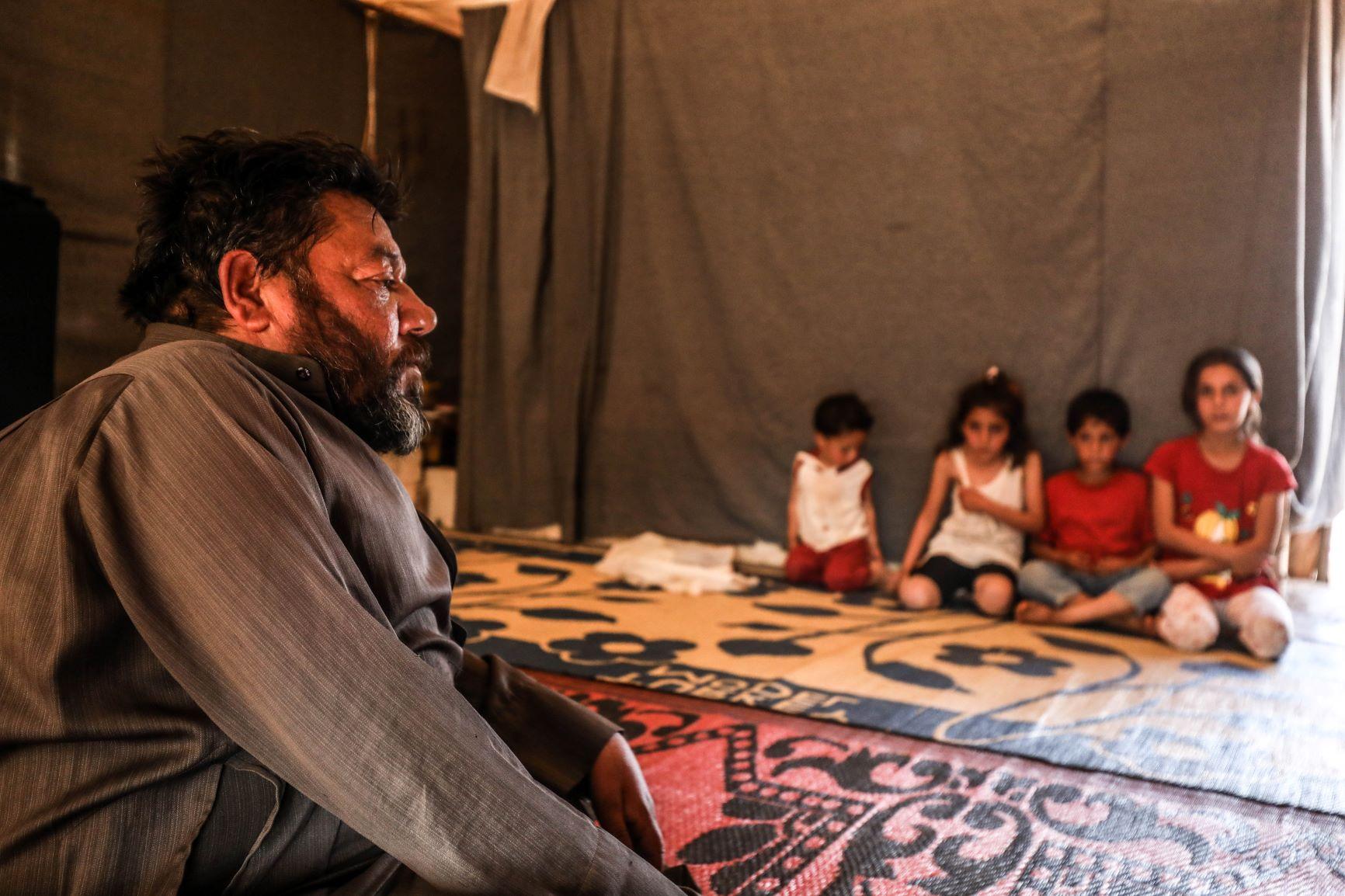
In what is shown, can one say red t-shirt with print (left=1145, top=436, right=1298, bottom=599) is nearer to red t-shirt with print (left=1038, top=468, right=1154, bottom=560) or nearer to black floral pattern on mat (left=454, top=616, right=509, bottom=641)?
red t-shirt with print (left=1038, top=468, right=1154, bottom=560)

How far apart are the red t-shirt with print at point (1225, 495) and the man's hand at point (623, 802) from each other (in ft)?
7.45

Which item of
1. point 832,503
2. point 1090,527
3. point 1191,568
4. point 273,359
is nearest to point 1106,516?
point 1090,527

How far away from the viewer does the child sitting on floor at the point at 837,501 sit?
3553 mm

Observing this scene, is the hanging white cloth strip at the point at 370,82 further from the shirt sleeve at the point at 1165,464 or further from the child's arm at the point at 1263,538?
the child's arm at the point at 1263,538

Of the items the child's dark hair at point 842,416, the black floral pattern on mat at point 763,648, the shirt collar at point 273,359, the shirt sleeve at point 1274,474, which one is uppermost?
the shirt collar at point 273,359

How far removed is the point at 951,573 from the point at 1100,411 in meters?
0.67

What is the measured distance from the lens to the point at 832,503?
3.59m

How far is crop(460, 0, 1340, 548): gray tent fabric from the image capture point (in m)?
3.11

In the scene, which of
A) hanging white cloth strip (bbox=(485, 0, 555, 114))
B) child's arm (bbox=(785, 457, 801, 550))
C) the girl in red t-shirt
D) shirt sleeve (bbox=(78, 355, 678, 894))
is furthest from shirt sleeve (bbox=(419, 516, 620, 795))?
hanging white cloth strip (bbox=(485, 0, 555, 114))

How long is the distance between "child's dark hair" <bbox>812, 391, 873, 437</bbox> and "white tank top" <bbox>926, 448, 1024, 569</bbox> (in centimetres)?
37

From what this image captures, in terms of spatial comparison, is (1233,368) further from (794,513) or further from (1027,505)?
(794,513)

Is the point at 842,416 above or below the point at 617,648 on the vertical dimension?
above

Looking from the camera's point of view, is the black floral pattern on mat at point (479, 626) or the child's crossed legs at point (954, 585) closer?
the black floral pattern on mat at point (479, 626)

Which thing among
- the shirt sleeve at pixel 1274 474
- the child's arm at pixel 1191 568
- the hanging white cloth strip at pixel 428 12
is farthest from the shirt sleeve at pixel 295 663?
the hanging white cloth strip at pixel 428 12
